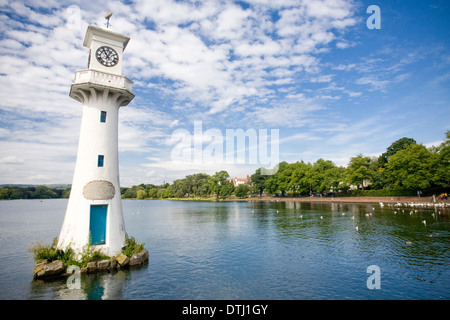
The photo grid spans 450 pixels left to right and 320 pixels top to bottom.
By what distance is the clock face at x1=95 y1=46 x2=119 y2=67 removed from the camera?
19.4 m

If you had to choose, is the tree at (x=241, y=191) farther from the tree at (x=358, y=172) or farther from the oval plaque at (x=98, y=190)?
the oval plaque at (x=98, y=190)

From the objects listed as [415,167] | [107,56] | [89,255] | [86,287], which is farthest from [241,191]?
[86,287]

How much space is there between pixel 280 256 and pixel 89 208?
17.1m

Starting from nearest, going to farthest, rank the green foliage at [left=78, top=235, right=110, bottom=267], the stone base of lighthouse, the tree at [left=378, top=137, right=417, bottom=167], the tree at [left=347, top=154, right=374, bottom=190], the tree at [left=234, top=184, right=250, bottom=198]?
1. the green foliage at [left=78, top=235, right=110, bottom=267]
2. the stone base of lighthouse
3. the tree at [left=347, top=154, right=374, bottom=190]
4. the tree at [left=378, top=137, right=417, bottom=167]
5. the tree at [left=234, top=184, right=250, bottom=198]

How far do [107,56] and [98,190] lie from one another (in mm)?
10360

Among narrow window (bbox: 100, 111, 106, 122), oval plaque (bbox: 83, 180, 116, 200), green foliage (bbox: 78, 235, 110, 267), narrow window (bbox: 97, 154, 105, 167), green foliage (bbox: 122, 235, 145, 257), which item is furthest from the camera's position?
green foliage (bbox: 122, 235, 145, 257)

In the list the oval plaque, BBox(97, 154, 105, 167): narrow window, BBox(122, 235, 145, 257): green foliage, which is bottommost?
BBox(122, 235, 145, 257): green foliage

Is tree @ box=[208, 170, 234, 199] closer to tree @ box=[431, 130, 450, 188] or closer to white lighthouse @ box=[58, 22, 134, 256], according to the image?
tree @ box=[431, 130, 450, 188]

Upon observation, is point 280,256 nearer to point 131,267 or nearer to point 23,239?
point 131,267

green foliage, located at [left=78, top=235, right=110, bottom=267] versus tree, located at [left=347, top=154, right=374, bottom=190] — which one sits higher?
tree, located at [left=347, top=154, right=374, bottom=190]

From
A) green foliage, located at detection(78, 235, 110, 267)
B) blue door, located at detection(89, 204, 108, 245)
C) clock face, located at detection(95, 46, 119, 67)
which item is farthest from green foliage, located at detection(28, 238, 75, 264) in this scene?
clock face, located at detection(95, 46, 119, 67)

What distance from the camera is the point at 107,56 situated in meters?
19.8

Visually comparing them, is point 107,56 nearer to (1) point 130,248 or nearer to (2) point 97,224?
(2) point 97,224
